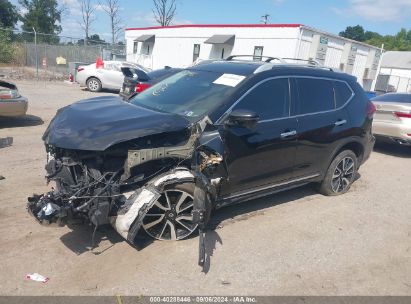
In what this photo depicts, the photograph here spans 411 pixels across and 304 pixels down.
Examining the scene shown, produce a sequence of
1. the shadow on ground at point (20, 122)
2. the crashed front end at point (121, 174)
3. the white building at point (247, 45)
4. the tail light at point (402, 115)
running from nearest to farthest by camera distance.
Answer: the crashed front end at point (121, 174), the tail light at point (402, 115), the shadow on ground at point (20, 122), the white building at point (247, 45)

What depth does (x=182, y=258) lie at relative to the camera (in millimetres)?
3666

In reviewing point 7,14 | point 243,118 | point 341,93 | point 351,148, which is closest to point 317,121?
point 341,93

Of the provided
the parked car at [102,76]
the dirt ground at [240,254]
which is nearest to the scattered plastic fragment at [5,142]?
the dirt ground at [240,254]

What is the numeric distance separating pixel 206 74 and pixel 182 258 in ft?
7.64

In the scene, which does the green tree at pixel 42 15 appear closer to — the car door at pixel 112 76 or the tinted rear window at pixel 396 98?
the car door at pixel 112 76

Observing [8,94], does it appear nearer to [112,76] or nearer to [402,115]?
[402,115]

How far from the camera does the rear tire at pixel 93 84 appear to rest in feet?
56.1

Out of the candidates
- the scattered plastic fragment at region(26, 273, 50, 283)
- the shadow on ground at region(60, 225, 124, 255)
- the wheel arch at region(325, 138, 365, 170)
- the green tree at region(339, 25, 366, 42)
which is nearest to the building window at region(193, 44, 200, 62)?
the wheel arch at region(325, 138, 365, 170)

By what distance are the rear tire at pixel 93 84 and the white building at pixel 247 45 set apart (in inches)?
334

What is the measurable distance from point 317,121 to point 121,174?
8.89ft

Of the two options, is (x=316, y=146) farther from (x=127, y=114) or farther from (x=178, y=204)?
(x=127, y=114)

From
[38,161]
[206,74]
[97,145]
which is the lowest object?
[38,161]

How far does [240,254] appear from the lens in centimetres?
386

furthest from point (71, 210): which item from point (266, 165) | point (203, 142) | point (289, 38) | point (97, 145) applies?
point (289, 38)
